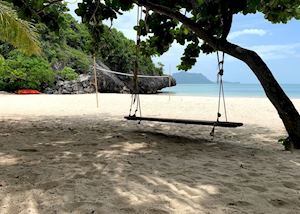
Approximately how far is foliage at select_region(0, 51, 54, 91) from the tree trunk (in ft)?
57.5

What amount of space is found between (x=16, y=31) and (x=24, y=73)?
12511 mm

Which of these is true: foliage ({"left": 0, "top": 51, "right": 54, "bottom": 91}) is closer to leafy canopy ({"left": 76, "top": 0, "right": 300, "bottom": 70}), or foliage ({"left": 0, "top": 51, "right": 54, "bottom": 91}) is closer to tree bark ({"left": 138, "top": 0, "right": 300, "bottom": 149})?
leafy canopy ({"left": 76, "top": 0, "right": 300, "bottom": 70})

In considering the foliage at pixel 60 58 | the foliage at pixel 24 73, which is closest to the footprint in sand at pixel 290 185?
the foliage at pixel 60 58

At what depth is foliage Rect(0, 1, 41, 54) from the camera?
8680 millimetres

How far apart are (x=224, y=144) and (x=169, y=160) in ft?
5.89

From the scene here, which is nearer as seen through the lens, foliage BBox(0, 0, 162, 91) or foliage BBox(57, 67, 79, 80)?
foliage BBox(0, 0, 162, 91)

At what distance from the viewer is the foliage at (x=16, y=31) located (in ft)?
28.5

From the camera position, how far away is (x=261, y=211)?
2.67 m

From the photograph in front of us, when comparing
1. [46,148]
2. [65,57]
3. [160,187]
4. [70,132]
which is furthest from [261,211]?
[65,57]

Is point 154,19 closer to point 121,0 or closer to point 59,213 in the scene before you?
point 121,0

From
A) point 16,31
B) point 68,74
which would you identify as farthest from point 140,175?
point 68,74

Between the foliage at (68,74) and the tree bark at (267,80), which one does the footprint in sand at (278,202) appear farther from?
the foliage at (68,74)

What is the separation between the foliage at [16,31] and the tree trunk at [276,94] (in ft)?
18.9

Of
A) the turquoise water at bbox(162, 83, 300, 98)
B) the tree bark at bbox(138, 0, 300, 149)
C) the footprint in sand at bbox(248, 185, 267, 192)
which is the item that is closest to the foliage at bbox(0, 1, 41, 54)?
the tree bark at bbox(138, 0, 300, 149)
